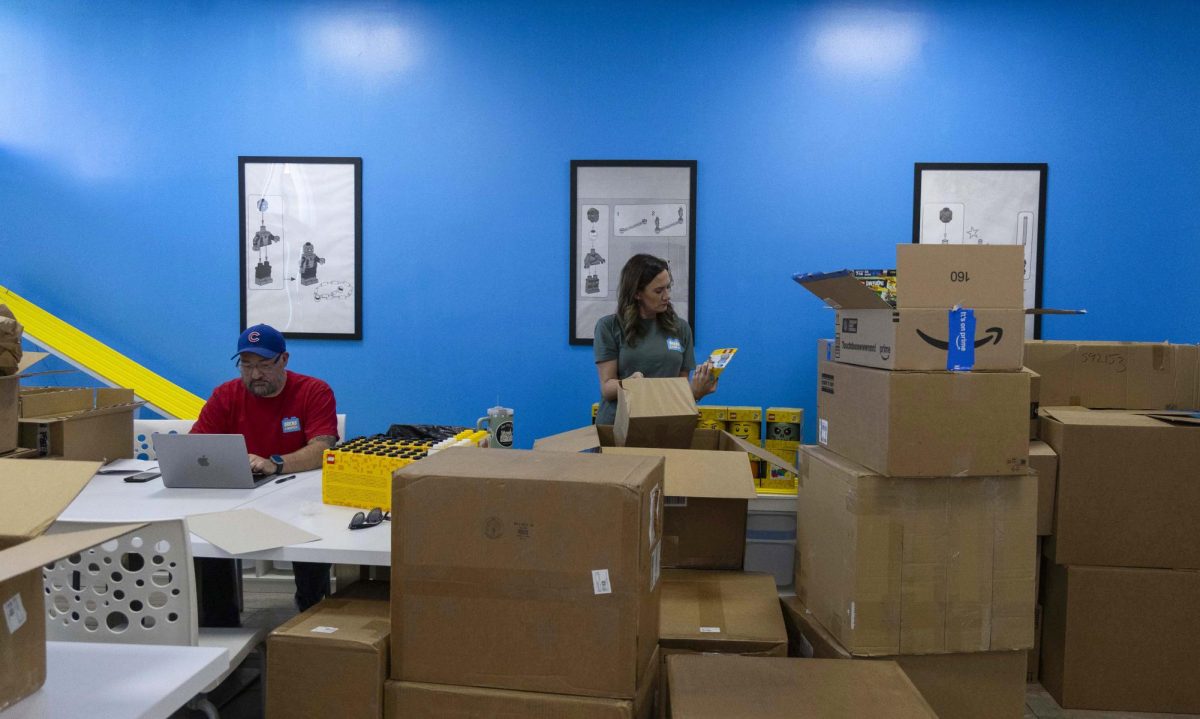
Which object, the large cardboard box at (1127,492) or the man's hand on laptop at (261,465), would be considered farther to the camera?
the man's hand on laptop at (261,465)

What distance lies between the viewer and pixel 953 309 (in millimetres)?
1940

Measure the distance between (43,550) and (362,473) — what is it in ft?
4.55

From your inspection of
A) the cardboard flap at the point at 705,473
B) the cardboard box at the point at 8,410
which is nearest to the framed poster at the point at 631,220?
the cardboard flap at the point at 705,473

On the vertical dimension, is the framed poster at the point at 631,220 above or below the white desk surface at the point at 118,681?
above

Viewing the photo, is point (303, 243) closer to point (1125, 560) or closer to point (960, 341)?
point (960, 341)

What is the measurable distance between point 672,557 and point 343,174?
2687 mm

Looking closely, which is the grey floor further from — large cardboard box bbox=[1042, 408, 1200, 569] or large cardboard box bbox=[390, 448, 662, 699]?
large cardboard box bbox=[390, 448, 662, 699]

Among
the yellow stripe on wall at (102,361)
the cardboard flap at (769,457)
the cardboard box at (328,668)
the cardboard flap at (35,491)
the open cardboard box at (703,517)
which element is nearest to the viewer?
the cardboard flap at (35,491)

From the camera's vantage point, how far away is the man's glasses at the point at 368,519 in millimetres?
2119

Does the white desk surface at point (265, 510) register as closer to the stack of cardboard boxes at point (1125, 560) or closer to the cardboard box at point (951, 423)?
the cardboard box at point (951, 423)

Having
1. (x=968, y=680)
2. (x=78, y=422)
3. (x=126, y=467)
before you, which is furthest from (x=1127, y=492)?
(x=78, y=422)

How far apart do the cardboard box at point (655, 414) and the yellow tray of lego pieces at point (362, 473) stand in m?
0.62

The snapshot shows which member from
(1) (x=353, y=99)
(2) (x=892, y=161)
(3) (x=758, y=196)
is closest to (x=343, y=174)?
(1) (x=353, y=99)

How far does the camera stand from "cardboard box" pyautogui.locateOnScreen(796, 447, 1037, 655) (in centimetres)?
197
